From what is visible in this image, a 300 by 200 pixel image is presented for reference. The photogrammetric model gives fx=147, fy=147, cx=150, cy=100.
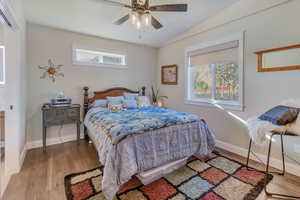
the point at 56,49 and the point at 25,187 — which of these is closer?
the point at 25,187

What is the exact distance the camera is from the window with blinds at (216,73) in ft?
9.47

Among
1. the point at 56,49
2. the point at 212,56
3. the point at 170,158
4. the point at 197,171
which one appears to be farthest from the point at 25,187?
the point at 212,56

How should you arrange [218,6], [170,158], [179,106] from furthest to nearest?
1. [179,106]
2. [218,6]
3. [170,158]

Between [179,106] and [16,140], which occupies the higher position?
[179,106]

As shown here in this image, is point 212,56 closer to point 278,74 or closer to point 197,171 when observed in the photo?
point 278,74

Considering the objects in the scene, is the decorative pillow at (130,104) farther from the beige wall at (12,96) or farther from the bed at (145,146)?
the beige wall at (12,96)

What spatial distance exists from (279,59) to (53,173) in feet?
12.6

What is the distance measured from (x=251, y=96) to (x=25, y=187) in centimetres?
369

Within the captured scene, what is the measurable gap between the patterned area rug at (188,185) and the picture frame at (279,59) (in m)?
1.63

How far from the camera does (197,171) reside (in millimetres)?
2240

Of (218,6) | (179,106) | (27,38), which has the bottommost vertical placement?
(179,106)

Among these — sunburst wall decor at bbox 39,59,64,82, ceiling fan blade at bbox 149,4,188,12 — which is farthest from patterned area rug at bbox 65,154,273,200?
ceiling fan blade at bbox 149,4,188,12

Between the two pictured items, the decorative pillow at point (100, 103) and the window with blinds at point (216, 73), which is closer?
the window with blinds at point (216, 73)

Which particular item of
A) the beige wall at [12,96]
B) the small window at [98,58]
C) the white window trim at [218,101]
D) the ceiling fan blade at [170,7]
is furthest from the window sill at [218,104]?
the beige wall at [12,96]
